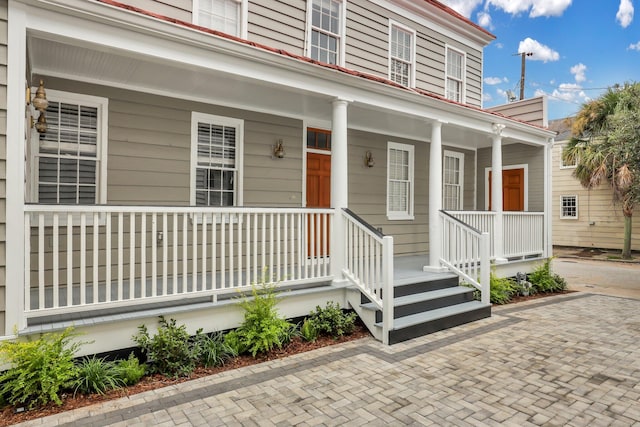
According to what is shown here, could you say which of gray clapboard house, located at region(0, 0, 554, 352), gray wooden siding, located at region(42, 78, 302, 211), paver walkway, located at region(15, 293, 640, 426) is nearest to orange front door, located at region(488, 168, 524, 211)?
gray clapboard house, located at region(0, 0, 554, 352)

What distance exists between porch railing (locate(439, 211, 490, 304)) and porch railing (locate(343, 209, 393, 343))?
6.40ft

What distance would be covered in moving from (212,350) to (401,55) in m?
7.68

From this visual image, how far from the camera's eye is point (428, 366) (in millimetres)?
4102

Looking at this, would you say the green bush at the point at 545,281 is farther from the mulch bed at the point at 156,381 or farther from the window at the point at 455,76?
the mulch bed at the point at 156,381

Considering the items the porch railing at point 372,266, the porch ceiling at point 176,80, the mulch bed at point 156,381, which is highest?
the porch ceiling at point 176,80

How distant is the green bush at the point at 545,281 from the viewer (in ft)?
27.0

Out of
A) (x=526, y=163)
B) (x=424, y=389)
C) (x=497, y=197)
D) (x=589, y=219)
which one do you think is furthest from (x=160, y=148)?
(x=589, y=219)

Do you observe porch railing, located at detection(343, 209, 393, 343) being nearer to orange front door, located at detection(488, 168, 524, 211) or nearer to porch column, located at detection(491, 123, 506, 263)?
porch column, located at detection(491, 123, 506, 263)

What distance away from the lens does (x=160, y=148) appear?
225 inches

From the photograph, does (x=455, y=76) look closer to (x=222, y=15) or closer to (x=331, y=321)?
(x=222, y=15)

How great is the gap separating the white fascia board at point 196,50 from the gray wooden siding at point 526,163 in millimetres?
4564

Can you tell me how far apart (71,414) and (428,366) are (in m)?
3.25

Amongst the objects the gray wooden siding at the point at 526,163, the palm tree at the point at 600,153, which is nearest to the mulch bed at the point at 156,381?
the gray wooden siding at the point at 526,163

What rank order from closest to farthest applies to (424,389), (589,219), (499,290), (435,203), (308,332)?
(424,389)
(308,332)
(435,203)
(499,290)
(589,219)
